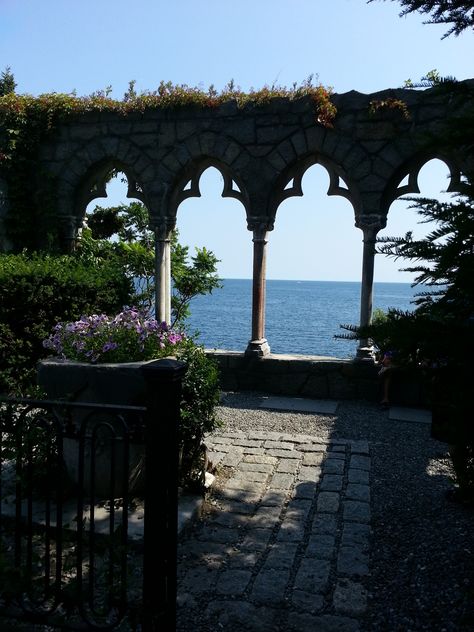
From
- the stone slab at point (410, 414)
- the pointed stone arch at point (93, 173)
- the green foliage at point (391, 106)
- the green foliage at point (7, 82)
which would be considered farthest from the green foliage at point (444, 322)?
the green foliage at point (7, 82)

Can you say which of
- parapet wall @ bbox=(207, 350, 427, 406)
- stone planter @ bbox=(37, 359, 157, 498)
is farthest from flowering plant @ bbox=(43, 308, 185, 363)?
parapet wall @ bbox=(207, 350, 427, 406)

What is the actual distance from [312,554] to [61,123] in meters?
6.84

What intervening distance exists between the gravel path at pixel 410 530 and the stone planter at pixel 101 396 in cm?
154

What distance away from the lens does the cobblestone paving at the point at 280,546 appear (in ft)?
8.29

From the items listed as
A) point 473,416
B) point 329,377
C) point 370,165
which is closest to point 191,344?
point 473,416

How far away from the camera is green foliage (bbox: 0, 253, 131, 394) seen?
19.3 feet

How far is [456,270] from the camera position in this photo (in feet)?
7.52

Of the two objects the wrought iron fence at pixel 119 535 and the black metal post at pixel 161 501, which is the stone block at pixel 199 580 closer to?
the wrought iron fence at pixel 119 535

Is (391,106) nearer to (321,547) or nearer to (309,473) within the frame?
(309,473)

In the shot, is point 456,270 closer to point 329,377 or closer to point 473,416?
point 473,416

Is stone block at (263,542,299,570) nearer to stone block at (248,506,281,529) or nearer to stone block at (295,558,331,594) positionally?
stone block at (295,558,331,594)

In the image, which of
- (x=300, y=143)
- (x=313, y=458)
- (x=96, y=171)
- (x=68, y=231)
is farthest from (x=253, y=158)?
(x=313, y=458)

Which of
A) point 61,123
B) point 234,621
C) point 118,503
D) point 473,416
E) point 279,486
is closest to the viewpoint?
point 473,416

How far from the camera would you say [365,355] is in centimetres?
688
